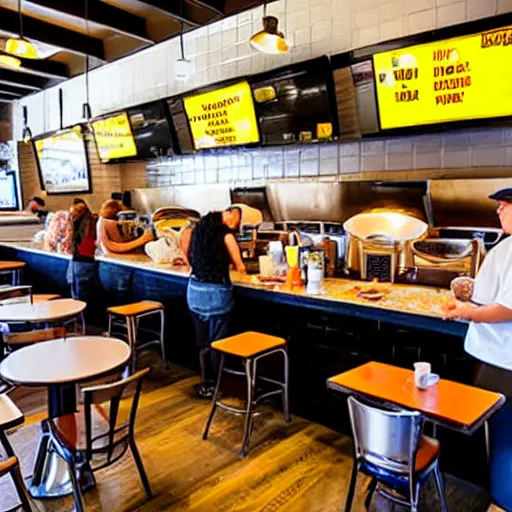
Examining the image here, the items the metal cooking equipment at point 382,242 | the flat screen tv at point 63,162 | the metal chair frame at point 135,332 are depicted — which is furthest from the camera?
the flat screen tv at point 63,162

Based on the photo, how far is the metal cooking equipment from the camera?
136 inches

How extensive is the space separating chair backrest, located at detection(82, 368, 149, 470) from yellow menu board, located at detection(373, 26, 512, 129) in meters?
3.07

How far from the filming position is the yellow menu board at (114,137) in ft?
23.3

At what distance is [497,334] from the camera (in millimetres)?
2229

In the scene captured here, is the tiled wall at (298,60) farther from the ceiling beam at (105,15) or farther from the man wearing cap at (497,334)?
the man wearing cap at (497,334)

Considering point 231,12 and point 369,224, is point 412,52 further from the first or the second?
point 231,12

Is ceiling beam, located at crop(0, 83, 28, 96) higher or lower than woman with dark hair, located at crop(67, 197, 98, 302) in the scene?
higher

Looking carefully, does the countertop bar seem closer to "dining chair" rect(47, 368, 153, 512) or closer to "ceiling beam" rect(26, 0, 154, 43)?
"dining chair" rect(47, 368, 153, 512)

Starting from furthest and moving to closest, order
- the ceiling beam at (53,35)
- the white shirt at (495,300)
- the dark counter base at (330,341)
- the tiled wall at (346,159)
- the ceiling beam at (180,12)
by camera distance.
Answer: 1. the ceiling beam at (53,35)
2. the ceiling beam at (180,12)
3. the tiled wall at (346,159)
4. the dark counter base at (330,341)
5. the white shirt at (495,300)

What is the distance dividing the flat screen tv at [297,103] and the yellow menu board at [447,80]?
573 mm

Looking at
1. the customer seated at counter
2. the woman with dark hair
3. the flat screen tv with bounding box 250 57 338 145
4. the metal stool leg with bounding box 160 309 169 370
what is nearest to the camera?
the metal stool leg with bounding box 160 309 169 370

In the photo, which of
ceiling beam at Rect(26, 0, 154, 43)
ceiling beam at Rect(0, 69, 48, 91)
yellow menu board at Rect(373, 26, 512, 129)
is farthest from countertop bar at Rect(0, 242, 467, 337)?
ceiling beam at Rect(0, 69, 48, 91)

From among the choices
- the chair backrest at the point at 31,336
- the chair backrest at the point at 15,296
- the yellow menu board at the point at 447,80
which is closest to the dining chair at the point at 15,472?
the chair backrest at the point at 31,336

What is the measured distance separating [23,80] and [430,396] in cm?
938
